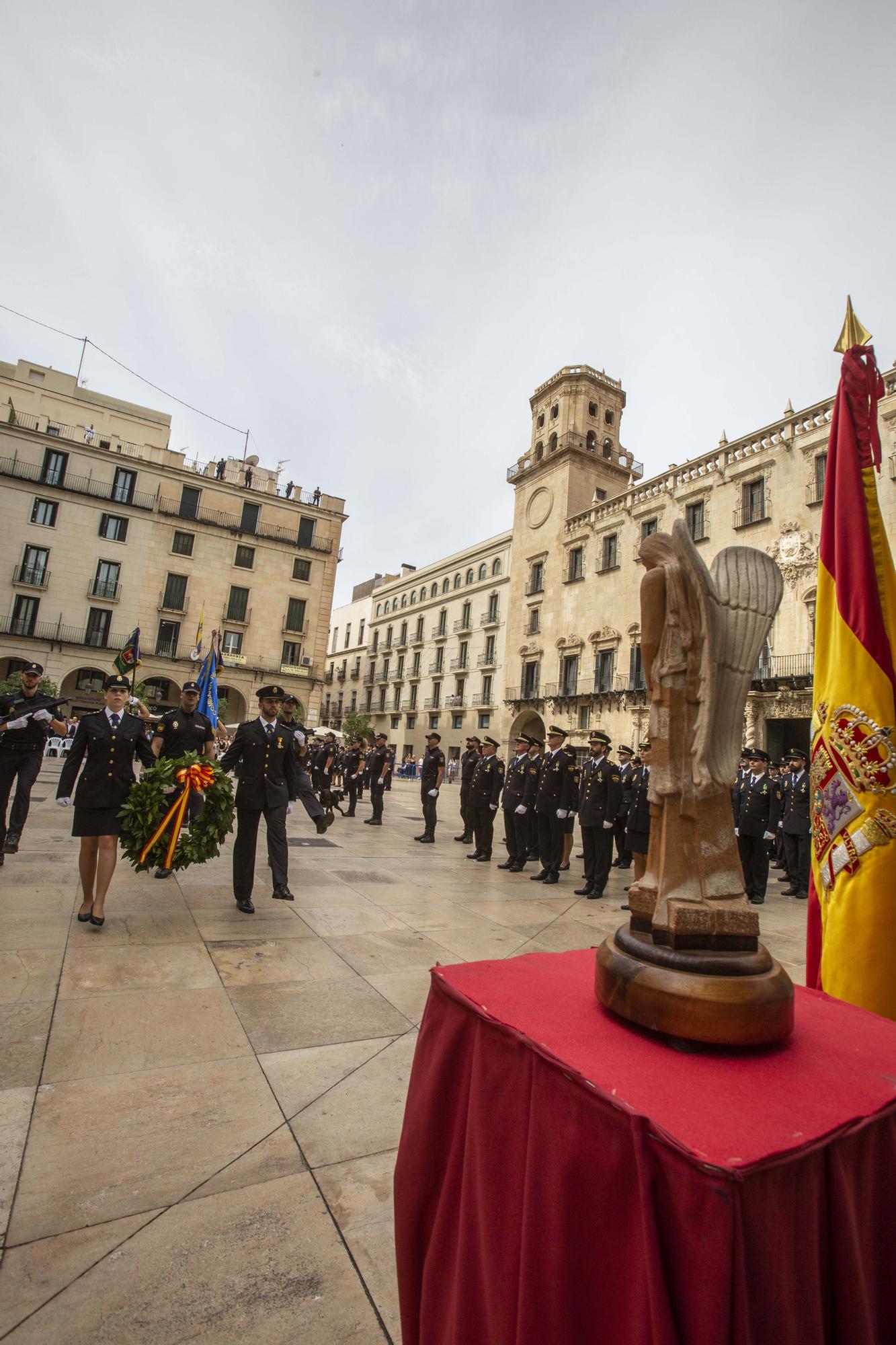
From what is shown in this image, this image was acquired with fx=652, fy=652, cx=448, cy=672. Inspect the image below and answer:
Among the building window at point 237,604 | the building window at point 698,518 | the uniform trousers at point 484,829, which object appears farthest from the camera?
the building window at point 237,604

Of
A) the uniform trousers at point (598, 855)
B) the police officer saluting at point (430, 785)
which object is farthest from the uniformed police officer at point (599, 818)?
the police officer saluting at point (430, 785)

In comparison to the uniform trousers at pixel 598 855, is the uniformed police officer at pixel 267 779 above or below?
above

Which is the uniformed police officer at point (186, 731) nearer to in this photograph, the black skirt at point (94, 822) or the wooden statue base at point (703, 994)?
the black skirt at point (94, 822)

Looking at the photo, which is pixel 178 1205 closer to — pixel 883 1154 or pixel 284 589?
pixel 883 1154

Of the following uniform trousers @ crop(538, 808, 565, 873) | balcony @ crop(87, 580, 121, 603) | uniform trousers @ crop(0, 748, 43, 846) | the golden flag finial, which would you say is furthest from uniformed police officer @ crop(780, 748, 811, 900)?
balcony @ crop(87, 580, 121, 603)

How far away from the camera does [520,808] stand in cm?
895

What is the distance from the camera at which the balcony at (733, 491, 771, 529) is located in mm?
22531

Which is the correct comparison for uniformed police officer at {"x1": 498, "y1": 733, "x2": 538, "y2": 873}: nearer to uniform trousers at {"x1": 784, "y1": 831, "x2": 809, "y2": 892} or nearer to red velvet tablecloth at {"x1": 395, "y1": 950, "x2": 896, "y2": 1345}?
uniform trousers at {"x1": 784, "y1": 831, "x2": 809, "y2": 892}

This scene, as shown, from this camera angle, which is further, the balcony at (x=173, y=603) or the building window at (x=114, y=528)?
the balcony at (x=173, y=603)

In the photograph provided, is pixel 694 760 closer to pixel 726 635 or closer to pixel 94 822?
pixel 726 635

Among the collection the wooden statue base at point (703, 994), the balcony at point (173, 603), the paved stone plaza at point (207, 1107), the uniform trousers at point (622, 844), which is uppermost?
the balcony at point (173, 603)

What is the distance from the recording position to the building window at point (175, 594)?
31.7 meters

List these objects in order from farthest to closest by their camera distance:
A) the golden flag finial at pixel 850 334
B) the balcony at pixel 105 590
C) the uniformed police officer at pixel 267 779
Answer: the balcony at pixel 105 590 < the uniformed police officer at pixel 267 779 < the golden flag finial at pixel 850 334

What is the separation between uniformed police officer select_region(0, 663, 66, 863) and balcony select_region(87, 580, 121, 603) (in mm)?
26767
